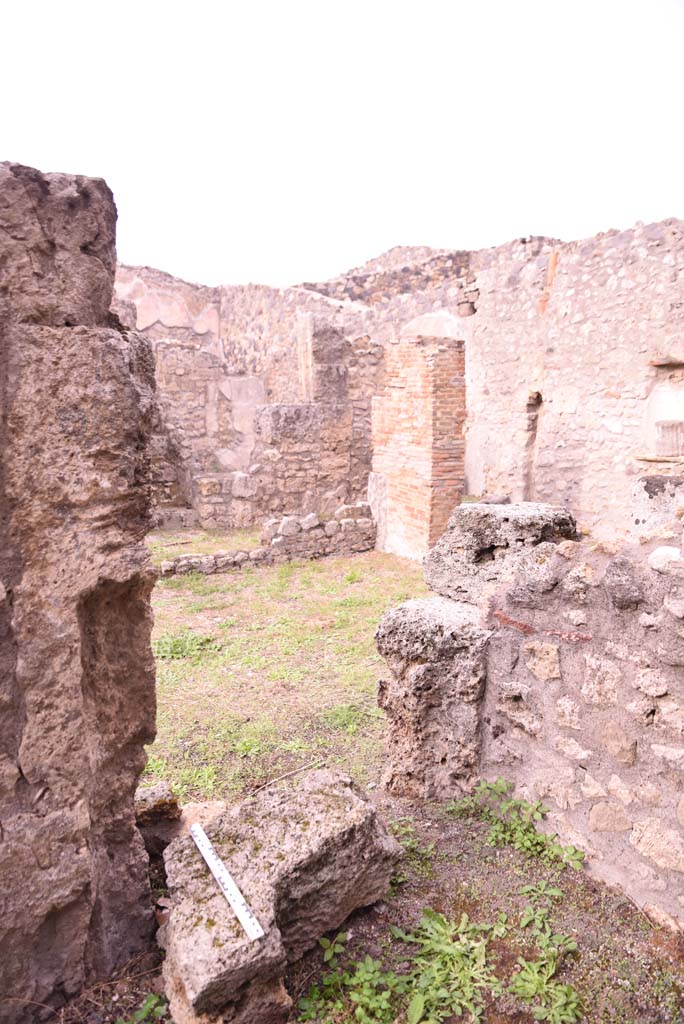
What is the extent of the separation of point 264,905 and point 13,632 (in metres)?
1.17

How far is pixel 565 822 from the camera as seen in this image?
290cm

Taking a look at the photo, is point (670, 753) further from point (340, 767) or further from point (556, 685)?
point (340, 767)

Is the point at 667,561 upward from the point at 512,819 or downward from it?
upward

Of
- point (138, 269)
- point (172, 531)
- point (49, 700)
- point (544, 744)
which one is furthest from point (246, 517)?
point (138, 269)

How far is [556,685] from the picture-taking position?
293cm

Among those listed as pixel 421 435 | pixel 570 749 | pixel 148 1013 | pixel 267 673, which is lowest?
pixel 267 673

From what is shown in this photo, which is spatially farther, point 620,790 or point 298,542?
point 298,542

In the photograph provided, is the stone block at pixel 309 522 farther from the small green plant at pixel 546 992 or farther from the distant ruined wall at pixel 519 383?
the small green plant at pixel 546 992

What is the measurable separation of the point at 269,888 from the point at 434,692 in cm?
136

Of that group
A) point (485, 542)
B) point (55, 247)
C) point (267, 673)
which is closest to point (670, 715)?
point (485, 542)

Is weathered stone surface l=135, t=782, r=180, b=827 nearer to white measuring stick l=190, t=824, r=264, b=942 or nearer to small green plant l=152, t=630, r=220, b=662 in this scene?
white measuring stick l=190, t=824, r=264, b=942

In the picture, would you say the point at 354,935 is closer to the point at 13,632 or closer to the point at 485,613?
the point at 485,613

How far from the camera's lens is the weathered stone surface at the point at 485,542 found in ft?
10.8

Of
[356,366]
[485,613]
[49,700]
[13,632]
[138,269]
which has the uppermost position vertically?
[138,269]
